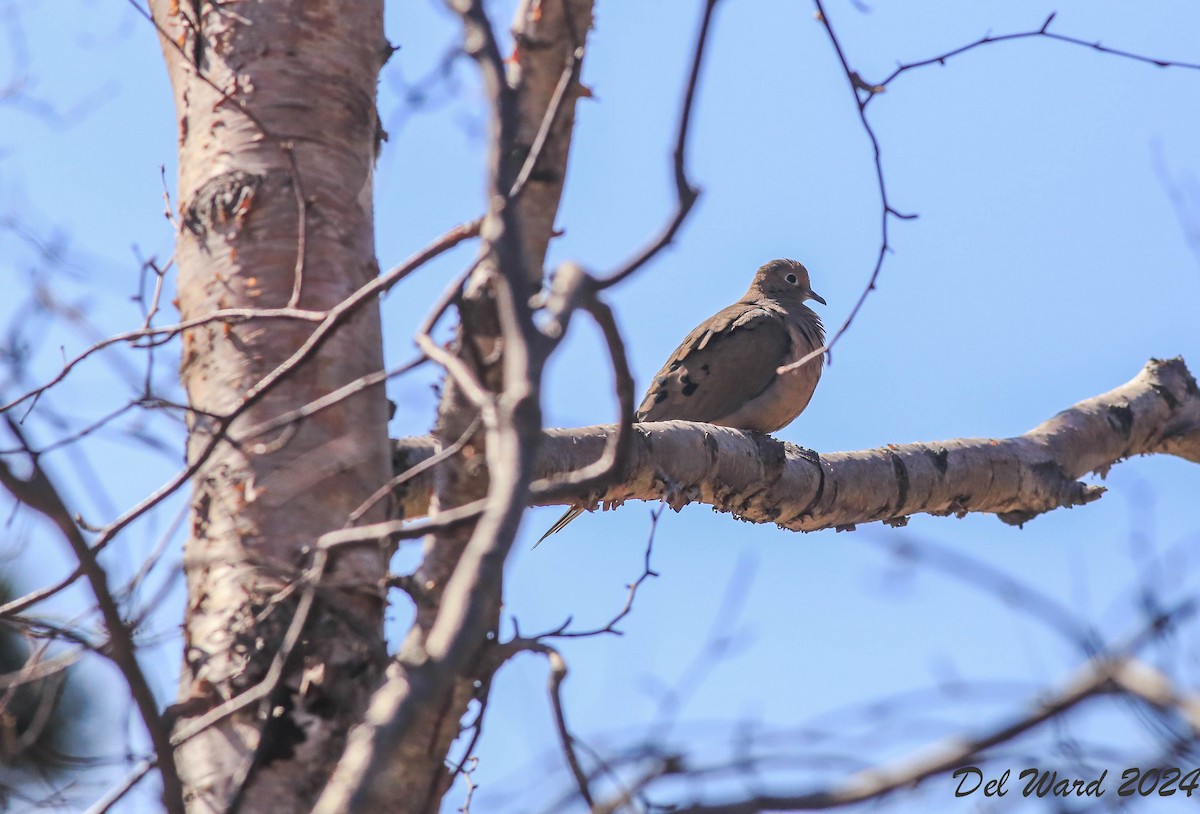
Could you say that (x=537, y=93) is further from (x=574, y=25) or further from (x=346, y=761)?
(x=346, y=761)

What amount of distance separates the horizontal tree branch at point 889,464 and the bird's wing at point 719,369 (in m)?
1.84

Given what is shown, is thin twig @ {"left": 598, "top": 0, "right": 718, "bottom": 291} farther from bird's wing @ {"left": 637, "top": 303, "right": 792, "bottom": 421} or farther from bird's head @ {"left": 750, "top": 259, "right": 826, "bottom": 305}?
bird's head @ {"left": 750, "top": 259, "right": 826, "bottom": 305}

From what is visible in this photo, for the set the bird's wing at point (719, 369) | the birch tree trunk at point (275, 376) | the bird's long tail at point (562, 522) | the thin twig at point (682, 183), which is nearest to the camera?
the thin twig at point (682, 183)

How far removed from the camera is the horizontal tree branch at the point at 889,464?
3934 mm

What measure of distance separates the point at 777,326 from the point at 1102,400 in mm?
2172

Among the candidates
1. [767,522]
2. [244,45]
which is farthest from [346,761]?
[767,522]

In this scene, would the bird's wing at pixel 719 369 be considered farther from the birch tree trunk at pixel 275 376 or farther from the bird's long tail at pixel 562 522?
the birch tree trunk at pixel 275 376

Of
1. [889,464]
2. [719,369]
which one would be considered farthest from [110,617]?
[719,369]

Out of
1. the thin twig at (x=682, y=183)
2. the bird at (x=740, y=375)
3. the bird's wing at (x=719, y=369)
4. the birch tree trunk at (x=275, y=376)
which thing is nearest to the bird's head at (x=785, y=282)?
the bird at (x=740, y=375)

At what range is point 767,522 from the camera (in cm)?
464

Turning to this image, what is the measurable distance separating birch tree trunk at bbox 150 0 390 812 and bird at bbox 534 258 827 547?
355 cm

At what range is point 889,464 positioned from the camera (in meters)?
4.70

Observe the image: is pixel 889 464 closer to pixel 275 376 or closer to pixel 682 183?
pixel 275 376

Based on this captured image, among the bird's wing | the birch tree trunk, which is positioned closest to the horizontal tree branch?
the birch tree trunk
